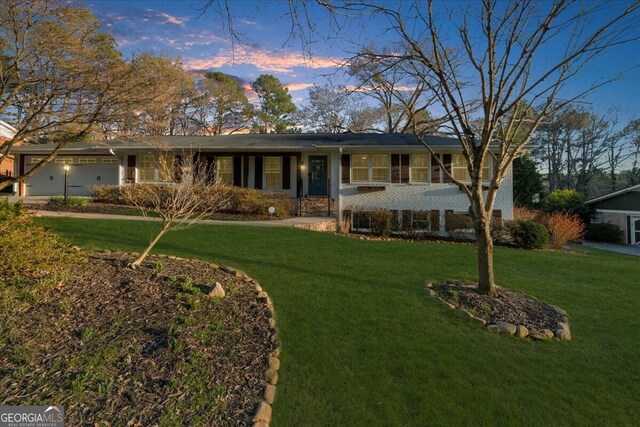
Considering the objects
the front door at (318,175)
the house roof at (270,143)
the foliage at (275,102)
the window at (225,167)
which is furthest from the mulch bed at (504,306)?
the foliage at (275,102)


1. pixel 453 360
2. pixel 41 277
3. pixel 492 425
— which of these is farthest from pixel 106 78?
pixel 492 425

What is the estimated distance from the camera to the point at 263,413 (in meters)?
2.66

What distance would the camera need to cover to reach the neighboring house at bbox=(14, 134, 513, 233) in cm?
1585

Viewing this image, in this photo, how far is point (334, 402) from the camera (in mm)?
2842

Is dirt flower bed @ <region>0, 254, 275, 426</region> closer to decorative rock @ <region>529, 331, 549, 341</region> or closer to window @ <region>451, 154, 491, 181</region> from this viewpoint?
decorative rock @ <region>529, 331, 549, 341</region>

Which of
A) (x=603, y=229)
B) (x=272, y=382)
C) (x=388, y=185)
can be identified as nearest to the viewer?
(x=272, y=382)

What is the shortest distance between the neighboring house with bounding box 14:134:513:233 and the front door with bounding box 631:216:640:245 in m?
10.1

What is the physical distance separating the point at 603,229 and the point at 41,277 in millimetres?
25388

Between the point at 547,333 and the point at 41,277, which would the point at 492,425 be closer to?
the point at 547,333

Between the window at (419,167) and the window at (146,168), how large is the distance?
1332 centimetres

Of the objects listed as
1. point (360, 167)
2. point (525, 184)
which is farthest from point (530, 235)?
point (525, 184)

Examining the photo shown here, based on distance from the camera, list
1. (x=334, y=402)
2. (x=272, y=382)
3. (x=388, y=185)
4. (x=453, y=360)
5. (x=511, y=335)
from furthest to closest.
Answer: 1. (x=388, y=185)
2. (x=511, y=335)
3. (x=453, y=360)
4. (x=272, y=382)
5. (x=334, y=402)

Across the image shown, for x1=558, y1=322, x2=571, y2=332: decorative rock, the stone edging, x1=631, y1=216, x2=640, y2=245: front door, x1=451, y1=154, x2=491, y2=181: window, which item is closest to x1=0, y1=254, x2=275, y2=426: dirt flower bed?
the stone edging

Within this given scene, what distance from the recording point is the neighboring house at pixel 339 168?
15.9 m
